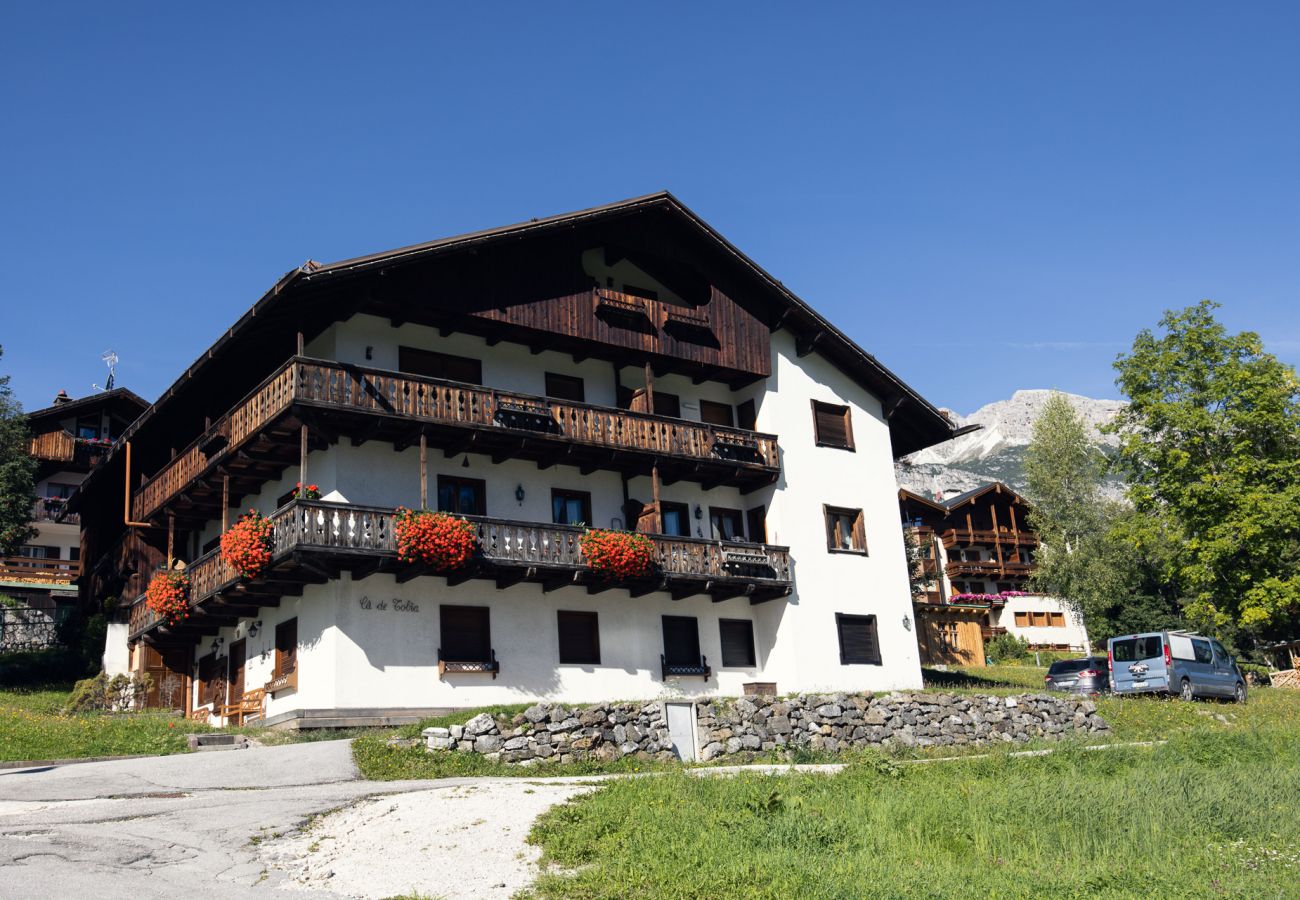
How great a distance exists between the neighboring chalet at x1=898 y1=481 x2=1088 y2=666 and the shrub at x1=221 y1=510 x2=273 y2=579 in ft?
113

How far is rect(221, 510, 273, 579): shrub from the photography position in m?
24.7

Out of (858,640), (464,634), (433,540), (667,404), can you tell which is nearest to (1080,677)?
(858,640)

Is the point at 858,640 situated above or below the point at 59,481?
below

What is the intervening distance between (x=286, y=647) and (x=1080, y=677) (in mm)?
22254

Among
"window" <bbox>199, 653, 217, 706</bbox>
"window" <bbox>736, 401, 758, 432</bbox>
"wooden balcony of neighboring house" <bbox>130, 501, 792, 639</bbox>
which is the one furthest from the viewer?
"window" <bbox>736, 401, 758, 432</bbox>

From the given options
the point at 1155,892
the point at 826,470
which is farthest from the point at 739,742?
the point at 1155,892

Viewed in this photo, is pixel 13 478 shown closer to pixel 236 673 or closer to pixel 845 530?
pixel 236 673

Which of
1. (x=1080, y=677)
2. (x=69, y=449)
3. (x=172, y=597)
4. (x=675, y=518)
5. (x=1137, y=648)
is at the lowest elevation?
(x=1080, y=677)

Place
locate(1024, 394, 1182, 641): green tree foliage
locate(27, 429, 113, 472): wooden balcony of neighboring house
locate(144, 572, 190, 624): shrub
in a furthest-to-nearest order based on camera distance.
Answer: locate(1024, 394, 1182, 641): green tree foliage → locate(27, 429, 113, 472): wooden balcony of neighboring house → locate(144, 572, 190, 624): shrub

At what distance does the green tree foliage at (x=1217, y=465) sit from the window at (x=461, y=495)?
24892 mm

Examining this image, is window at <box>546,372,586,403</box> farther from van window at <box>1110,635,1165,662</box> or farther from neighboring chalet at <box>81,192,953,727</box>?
van window at <box>1110,635,1165,662</box>

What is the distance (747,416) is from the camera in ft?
110

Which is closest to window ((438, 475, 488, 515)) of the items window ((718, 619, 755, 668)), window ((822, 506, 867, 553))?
window ((718, 619, 755, 668))

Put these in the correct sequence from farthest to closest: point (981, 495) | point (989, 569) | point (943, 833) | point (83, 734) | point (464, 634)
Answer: point (981, 495) < point (989, 569) < point (464, 634) < point (83, 734) < point (943, 833)
